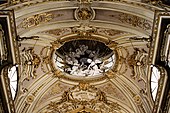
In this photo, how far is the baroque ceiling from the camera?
1191cm

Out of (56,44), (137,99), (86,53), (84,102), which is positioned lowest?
(84,102)

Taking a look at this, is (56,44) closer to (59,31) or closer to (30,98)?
(59,31)

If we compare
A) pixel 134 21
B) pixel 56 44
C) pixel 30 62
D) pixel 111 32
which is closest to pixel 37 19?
pixel 56 44

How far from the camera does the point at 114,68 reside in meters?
14.8

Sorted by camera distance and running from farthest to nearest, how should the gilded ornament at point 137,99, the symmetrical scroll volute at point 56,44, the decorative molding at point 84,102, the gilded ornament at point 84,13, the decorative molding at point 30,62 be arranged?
the decorative molding at point 84,102
the gilded ornament at point 137,99
the symmetrical scroll volute at point 56,44
the decorative molding at point 30,62
the gilded ornament at point 84,13

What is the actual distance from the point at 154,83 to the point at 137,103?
137 cm

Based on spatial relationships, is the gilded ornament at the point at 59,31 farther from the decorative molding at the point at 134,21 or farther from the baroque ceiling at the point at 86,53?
the decorative molding at the point at 134,21

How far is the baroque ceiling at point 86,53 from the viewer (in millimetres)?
11906

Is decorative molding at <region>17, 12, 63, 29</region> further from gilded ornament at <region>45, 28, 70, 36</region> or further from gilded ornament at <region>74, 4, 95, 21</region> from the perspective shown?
gilded ornament at <region>45, 28, 70, 36</region>

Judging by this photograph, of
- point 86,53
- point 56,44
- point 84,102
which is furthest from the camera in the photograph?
point 84,102

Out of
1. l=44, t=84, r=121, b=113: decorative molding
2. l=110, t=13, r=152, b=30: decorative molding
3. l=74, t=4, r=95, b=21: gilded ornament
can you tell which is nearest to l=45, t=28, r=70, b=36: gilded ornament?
Result: l=74, t=4, r=95, b=21: gilded ornament

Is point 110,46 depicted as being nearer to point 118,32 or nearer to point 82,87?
point 118,32

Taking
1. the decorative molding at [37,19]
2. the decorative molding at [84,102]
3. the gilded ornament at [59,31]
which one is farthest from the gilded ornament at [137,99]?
the decorative molding at [37,19]

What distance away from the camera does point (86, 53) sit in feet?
50.1
